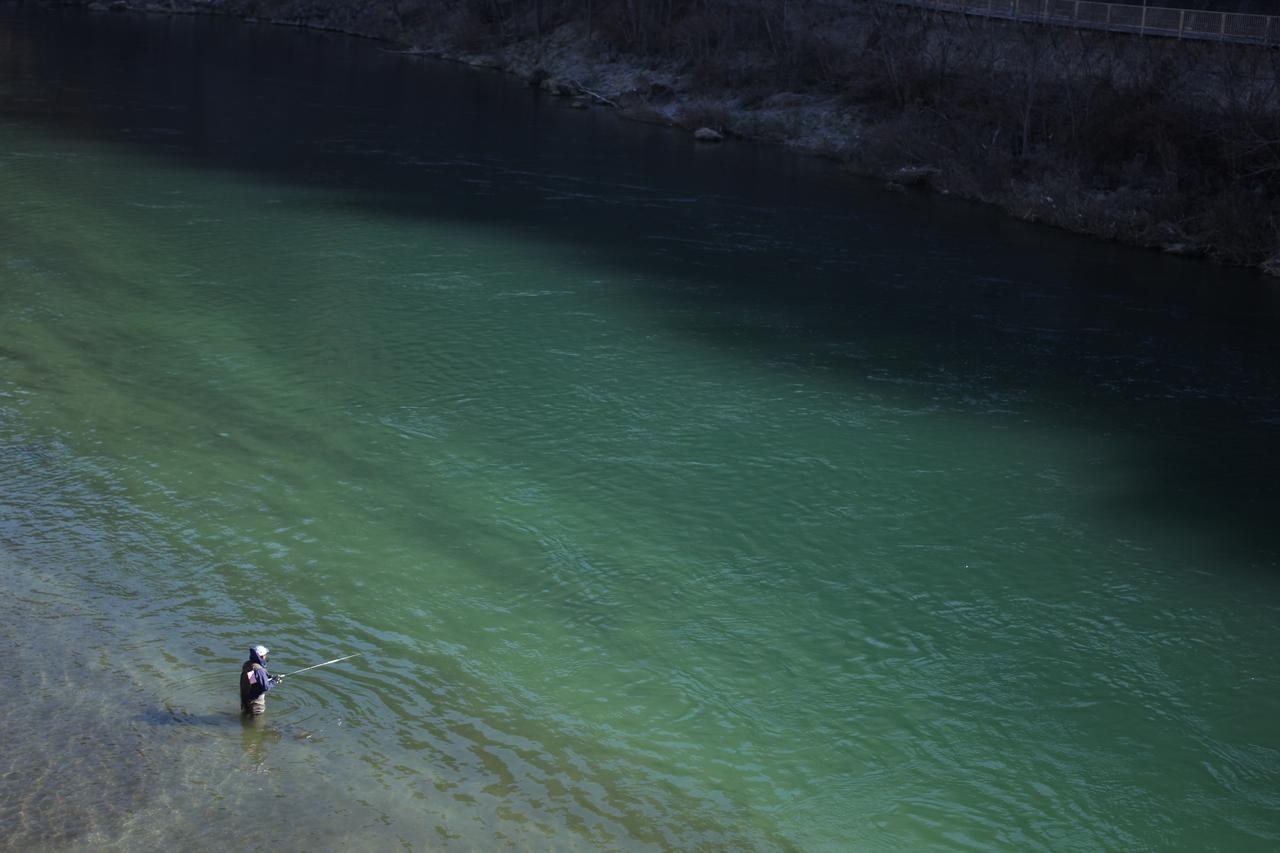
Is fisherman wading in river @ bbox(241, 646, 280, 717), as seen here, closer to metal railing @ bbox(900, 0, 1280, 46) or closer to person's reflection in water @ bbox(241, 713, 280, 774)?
person's reflection in water @ bbox(241, 713, 280, 774)

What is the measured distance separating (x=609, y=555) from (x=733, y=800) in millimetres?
5037

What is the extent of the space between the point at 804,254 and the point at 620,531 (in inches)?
630

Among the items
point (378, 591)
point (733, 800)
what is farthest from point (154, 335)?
point (733, 800)

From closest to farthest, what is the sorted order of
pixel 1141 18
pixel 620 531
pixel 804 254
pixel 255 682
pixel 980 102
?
A: pixel 255 682
pixel 620 531
pixel 804 254
pixel 1141 18
pixel 980 102

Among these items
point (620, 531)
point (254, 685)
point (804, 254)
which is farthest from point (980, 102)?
point (254, 685)

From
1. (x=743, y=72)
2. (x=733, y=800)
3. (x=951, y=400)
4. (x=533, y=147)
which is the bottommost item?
(x=733, y=800)

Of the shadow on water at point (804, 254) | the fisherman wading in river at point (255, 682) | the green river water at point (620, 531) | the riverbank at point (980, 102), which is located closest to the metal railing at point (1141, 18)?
the riverbank at point (980, 102)

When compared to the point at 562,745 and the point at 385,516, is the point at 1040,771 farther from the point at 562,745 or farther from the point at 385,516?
the point at 385,516

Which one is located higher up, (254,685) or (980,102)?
(980,102)

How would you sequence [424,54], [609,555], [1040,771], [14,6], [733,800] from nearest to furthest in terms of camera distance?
[733,800]
[1040,771]
[609,555]
[424,54]
[14,6]

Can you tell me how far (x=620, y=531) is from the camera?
17.3 meters

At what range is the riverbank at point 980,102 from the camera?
35.1 metres

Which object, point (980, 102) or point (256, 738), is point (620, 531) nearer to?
point (256, 738)

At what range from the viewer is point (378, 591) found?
15.2 metres
